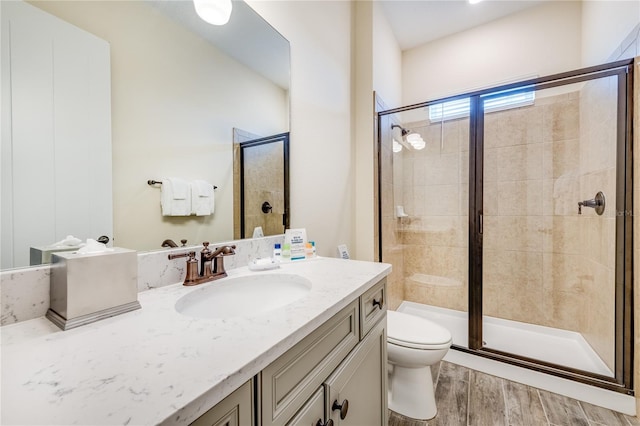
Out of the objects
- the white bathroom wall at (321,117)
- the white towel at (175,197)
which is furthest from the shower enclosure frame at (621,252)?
the white towel at (175,197)

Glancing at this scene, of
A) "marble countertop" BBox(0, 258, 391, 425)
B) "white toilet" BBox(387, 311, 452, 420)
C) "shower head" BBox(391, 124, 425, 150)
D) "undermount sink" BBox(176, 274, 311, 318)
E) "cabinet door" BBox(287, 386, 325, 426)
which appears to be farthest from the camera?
"shower head" BBox(391, 124, 425, 150)

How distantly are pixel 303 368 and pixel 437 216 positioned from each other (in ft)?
7.38

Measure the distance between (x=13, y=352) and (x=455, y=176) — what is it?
2.65 metres

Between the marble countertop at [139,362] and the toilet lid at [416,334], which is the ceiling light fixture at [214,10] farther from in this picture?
the toilet lid at [416,334]

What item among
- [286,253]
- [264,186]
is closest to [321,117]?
[264,186]

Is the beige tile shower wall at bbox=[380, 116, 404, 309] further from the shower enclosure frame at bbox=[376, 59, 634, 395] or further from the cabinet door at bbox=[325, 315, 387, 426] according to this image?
the cabinet door at bbox=[325, 315, 387, 426]

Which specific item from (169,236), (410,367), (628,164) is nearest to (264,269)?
(169,236)

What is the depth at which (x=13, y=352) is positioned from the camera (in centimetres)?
47

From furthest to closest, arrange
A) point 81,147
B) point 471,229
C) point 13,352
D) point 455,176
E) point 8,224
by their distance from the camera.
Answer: point 455,176 → point 471,229 → point 81,147 → point 8,224 → point 13,352

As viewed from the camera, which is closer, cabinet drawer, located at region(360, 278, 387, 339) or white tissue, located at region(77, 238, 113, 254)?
white tissue, located at region(77, 238, 113, 254)

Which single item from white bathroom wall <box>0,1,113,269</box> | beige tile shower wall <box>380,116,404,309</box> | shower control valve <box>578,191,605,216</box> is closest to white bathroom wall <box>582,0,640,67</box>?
shower control valve <box>578,191,605,216</box>

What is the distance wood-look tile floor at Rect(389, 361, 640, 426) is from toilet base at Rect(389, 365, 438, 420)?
0.03 meters

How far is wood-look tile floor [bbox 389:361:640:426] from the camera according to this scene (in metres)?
1.36

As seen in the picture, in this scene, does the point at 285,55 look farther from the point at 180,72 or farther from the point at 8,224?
the point at 8,224
